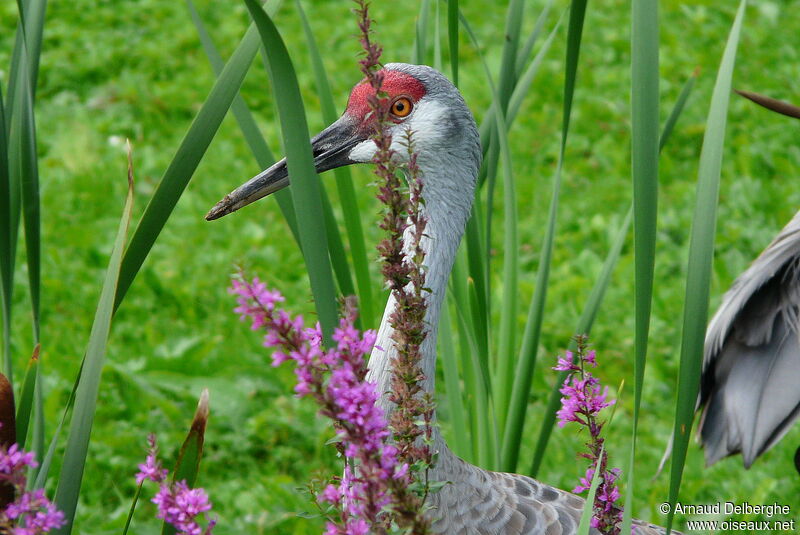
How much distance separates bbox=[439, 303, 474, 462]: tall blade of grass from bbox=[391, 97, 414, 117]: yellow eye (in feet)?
1.60

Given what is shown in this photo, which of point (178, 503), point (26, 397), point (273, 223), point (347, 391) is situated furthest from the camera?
point (273, 223)

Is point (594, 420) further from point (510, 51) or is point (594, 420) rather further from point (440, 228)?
point (510, 51)

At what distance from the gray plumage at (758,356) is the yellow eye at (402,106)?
1148mm

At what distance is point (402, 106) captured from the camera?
202cm

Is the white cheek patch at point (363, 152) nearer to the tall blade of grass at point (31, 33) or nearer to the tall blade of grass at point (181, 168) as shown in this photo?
the tall blade of grass at point (181, 168)

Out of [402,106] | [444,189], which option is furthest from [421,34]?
[444,189]

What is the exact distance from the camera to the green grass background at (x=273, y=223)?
125 inches

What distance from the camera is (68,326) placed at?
3.77m

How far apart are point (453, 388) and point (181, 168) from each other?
1.04 metres

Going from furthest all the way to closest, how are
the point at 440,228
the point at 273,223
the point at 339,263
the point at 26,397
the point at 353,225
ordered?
the point at 273,223 < the point at 353,225 < the point at 440,228 < the point at 339,263 < the point at 26,397

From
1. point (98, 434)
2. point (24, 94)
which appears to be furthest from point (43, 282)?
point (24, 94)

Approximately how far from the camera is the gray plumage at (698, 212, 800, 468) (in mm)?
2588

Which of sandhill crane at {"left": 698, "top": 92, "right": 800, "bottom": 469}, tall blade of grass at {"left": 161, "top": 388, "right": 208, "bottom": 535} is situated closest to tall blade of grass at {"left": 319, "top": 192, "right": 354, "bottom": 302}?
tall blade of grass at {"left": 161, "top": 388, "right": 208, "bottom": 535}

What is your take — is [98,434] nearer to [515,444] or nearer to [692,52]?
[515,444]
